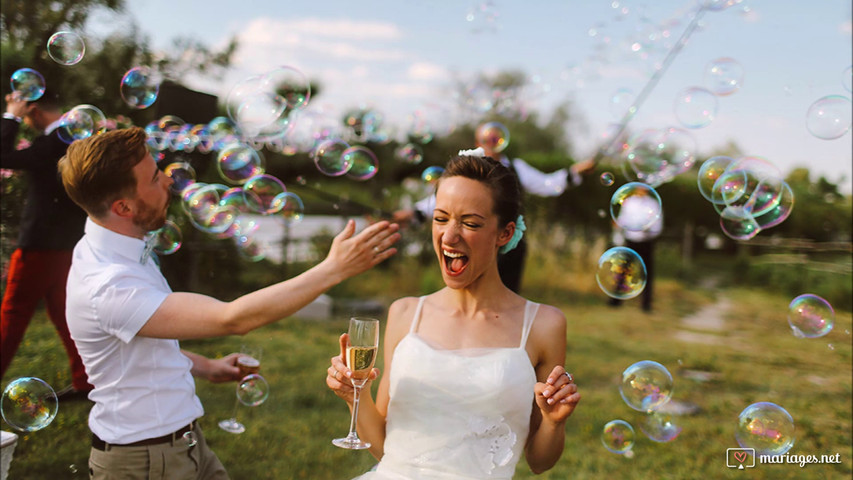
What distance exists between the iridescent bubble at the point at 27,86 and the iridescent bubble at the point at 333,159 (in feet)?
6.29

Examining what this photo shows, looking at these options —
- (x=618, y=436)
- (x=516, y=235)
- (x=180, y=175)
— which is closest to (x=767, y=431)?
(x=618, y=436)

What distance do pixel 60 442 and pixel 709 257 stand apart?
18482 millimetres

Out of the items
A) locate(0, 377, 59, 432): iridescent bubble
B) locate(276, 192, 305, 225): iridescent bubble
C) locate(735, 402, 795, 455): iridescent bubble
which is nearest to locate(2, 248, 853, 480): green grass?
locate(0, 377, 59, 432): iridescent bubble

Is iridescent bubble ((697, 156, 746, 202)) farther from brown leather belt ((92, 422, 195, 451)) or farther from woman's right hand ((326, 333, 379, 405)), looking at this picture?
brown leather belt ((92, 422, 195, 451))

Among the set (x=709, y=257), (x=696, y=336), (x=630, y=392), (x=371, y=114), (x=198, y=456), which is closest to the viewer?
(x=198, y=456)

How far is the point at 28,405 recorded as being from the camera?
295 cm

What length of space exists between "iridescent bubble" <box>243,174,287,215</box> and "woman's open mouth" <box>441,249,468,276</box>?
102 inches

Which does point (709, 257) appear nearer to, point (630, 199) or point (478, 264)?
point (630, 199)

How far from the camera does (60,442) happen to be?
4141mm

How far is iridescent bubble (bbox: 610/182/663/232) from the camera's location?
382cm

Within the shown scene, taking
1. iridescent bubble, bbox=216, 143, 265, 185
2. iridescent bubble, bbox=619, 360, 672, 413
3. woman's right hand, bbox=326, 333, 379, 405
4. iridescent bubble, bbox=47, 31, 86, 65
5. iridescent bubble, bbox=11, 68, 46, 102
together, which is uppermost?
iridescent bubble, bbox=47, 31, 86, 65

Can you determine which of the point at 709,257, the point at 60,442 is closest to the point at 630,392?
the point at 60,442

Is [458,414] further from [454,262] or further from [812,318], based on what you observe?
[812,318]

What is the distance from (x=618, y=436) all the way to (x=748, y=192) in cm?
181
